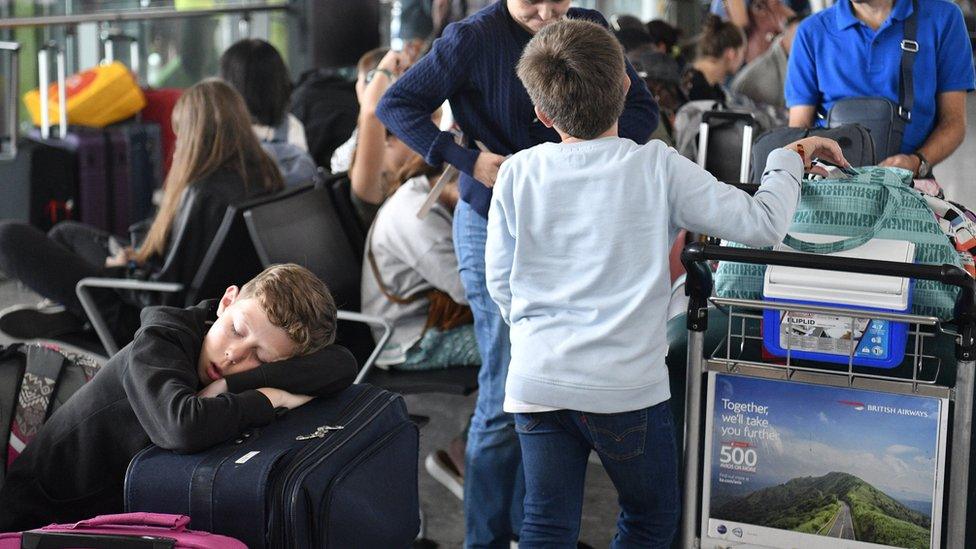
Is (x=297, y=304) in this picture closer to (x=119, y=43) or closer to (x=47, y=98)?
(x=47, y=98)

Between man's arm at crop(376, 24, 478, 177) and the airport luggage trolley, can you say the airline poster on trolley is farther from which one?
man's arm at crop(376, 24, 478, 177)

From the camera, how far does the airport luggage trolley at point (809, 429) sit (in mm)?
2293

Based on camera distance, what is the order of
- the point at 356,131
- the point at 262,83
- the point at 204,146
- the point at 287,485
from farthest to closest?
the point at 262,83, the point at 356,131, the point at 204,146, the point at 287,485

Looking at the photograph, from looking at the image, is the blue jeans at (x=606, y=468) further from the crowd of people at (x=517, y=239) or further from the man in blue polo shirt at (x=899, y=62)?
the man in blue polo shirt at (x=899, y=62)

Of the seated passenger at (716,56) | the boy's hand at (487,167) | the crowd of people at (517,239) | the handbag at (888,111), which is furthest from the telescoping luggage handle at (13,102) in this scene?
the handbag at (888,111)

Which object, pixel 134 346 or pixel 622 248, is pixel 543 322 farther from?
pixel 134 346

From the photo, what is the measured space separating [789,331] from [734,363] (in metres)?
0.12

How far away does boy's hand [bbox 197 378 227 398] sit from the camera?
2275mm

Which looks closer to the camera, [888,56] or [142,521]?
[142,521]

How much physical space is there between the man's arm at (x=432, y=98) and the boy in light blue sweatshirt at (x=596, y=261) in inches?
21.1

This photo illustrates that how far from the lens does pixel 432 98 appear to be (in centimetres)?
295

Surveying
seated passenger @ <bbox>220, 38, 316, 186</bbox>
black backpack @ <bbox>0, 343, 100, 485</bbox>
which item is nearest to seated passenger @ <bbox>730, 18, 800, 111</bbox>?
seated passenger @ <bbox>220, 38, 316, 186</bbox>

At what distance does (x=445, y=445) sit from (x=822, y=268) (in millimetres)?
2283

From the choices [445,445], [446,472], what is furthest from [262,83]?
[446,472]
